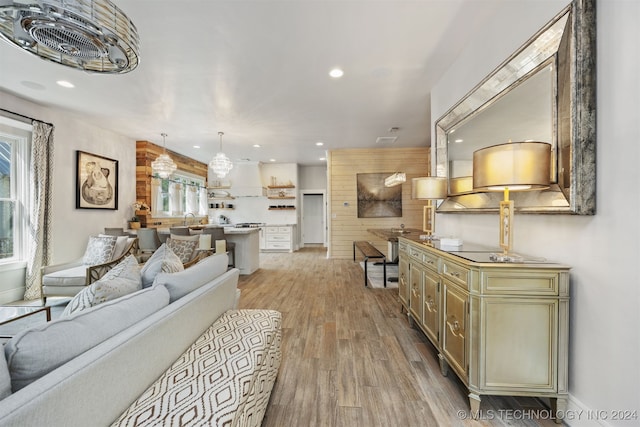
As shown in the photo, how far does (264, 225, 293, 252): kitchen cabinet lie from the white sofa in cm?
668

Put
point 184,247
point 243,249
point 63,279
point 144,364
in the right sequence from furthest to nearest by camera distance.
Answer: point 243,249, point 184,247, point 63,279, point 144,364

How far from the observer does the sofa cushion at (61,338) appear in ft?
2.59

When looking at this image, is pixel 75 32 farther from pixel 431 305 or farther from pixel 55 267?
pixel 55 267

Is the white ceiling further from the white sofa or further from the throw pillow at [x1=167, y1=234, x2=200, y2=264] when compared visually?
the white sofa

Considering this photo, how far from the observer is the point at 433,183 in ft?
9.27

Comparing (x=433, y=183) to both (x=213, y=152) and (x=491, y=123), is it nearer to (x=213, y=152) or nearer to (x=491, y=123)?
(x=491, y=123)

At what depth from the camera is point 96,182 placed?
4820 mm

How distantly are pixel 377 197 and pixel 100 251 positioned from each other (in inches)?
219

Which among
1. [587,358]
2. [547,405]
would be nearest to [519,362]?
[587,358]

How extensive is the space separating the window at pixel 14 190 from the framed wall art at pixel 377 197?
19.9ft

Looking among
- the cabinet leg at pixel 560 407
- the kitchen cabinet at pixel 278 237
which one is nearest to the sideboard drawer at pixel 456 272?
the cabinet leg at pixel 560 407

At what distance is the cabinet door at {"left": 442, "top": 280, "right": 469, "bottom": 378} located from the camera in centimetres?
166

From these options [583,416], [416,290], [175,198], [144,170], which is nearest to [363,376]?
[416,290]

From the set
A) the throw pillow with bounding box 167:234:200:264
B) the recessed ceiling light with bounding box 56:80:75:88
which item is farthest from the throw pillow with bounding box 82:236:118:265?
the recessed ceiling light with bounding box 56:80:75:88
